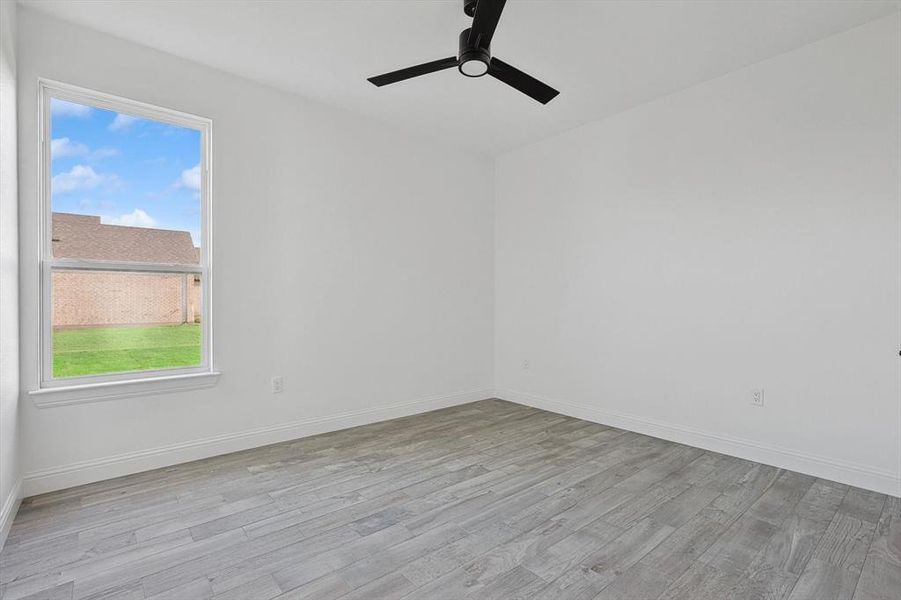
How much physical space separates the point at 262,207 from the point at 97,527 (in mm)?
2211

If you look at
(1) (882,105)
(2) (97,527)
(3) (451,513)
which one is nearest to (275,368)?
(2) (97,527)

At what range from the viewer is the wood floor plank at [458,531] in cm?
179

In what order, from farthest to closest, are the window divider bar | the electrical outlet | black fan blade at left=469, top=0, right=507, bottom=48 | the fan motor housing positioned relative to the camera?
the electrical outlet < the window divider bar < the fan motor housing < black fan blade at left=469, top=0, right=507, bottom=48

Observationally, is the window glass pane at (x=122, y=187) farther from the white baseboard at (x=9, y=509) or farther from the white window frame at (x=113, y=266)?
the white baseboard at (x=9, y=509)

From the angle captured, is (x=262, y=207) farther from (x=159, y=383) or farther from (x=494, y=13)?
(x=494, y=13)

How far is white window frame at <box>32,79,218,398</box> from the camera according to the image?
103 inches

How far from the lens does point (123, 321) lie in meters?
2.94

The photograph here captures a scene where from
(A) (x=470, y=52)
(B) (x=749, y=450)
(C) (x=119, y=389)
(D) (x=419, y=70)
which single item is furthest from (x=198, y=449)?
(B) (x=749, y=450)

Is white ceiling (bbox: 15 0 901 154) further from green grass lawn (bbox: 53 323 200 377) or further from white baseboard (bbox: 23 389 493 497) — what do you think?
white baseboard (bbox: 23 389 493 497)

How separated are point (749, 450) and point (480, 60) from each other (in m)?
3.14

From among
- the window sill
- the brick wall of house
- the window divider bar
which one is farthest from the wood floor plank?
the window divider bar

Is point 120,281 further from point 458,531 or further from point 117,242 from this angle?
point 458,531

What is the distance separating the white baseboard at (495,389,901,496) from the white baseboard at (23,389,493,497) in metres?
1.57

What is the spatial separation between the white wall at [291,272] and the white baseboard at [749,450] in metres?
1.32
